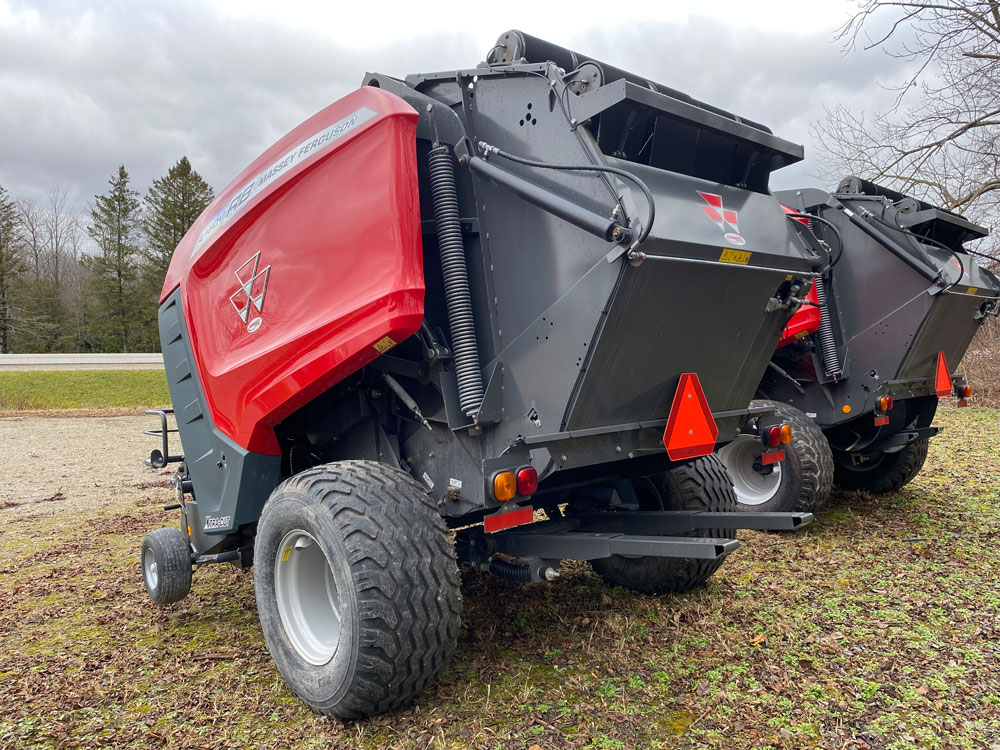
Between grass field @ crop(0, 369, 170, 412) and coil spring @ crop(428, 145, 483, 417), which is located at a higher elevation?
coil spring @ crop(428, 145, 483, 417)

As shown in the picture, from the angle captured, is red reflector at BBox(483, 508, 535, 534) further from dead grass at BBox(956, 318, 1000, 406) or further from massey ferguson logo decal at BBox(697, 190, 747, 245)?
dead grass at BBox(956, 318, 1000, 406)

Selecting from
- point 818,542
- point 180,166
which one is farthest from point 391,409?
point 180,166

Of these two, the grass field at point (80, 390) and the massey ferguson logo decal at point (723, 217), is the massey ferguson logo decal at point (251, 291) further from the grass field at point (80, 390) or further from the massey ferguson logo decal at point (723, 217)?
the grass field at point (80, 390)

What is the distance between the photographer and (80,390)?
71.9ft

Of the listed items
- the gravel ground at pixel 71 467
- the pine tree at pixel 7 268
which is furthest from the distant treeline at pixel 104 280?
the gravel ground at pixel 71 467

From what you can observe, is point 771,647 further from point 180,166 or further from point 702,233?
point 180,166

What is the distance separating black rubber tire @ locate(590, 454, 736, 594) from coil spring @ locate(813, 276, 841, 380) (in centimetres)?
249

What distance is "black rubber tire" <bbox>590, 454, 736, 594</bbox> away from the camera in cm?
388

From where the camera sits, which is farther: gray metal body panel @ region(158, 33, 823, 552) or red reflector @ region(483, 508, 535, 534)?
red reflector @ region(483, 508, 535, 534)

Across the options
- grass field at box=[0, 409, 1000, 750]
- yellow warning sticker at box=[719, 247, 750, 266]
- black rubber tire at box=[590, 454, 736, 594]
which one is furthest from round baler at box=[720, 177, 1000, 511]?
yellow warning sticker at box=[719, 247, 750, 266]

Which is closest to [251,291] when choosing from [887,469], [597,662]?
[597,662]

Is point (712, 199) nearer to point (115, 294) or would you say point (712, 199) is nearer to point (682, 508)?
point (682, 508)

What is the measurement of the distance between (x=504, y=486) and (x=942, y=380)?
4890mm

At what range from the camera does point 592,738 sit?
264 cm
